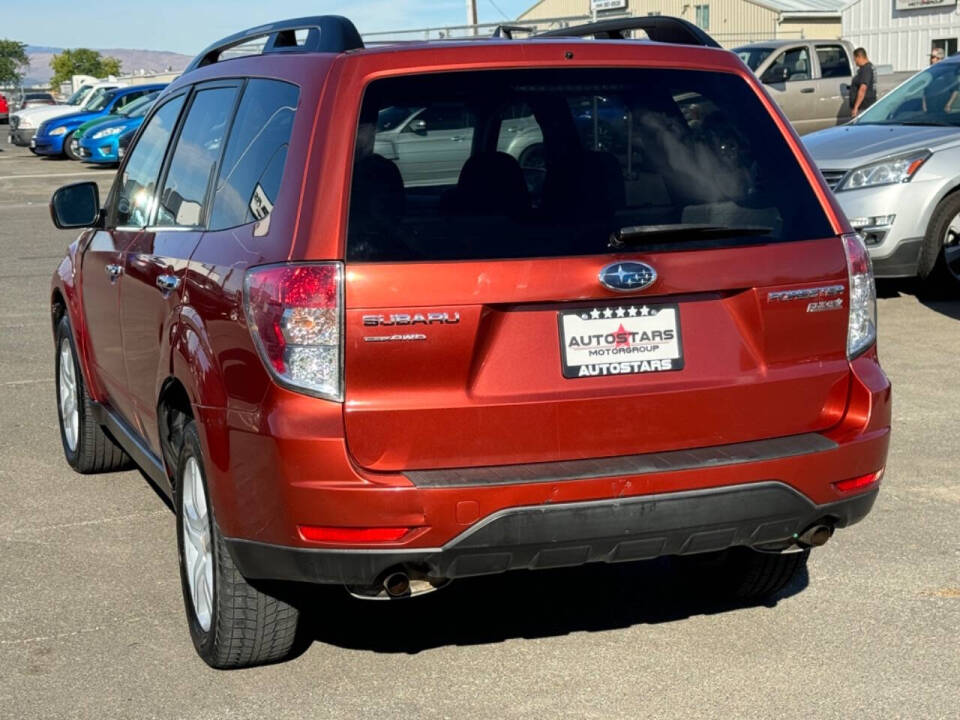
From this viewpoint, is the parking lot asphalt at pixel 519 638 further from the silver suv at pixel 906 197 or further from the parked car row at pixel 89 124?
the parked car row at pixel 89 124

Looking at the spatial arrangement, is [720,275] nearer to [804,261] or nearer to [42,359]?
[804,261]

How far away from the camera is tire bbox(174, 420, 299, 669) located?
13.5ft

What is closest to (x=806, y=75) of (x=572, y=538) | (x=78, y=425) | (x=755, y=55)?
(x=755, y=55)

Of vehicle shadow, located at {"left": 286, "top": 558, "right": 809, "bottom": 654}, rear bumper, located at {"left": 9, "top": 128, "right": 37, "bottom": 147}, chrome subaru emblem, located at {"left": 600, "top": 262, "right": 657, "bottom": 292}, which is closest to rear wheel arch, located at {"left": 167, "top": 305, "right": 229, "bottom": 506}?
vehicle shadow, located at {"left": 286, "top": 558, "right": 809, "bottom": 654}

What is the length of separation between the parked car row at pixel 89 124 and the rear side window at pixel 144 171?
2147 cm

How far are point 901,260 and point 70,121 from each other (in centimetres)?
2730

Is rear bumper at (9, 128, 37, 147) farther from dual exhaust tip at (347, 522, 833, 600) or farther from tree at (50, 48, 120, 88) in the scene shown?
tree at (50, 48, 120, 88)

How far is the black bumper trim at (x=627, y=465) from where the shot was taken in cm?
370

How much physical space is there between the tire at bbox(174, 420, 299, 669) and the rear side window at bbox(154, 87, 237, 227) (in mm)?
798

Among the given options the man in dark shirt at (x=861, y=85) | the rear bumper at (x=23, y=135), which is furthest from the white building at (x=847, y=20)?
the man in dark shirt at (x=861, y=85)

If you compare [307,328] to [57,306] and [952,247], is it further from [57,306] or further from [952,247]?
[952,247]

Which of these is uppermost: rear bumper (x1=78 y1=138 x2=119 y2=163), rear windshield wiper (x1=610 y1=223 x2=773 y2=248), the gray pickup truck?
rear windshield wiper (x1=610 y1=223 x2=773 y2=248)

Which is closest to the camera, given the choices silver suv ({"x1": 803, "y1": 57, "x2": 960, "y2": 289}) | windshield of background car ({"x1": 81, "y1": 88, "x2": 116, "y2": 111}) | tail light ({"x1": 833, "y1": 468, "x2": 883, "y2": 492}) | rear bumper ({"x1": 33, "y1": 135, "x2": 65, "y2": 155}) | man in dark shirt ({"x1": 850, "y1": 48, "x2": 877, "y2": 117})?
tail light ({"x1": 833, "y1": 468, "x2": 883, "y2": 492})

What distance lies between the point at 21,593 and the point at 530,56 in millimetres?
2619
